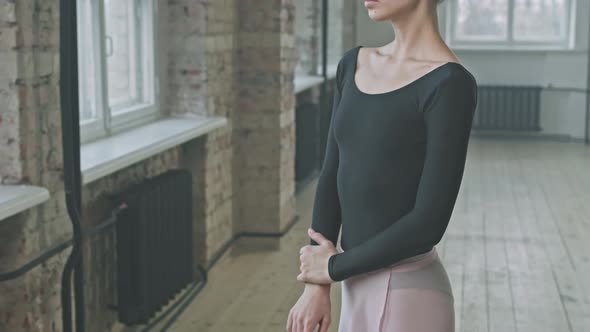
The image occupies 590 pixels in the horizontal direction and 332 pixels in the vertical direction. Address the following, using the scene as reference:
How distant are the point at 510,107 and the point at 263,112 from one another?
21.2ft

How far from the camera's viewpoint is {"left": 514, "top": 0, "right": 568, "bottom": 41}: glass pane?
12.0 metres

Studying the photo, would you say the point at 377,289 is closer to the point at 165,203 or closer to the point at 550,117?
the point at 165,203

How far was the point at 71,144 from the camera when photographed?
122 inches

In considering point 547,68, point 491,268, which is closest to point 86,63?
point 491,268

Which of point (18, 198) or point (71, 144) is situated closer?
point (18, 198)

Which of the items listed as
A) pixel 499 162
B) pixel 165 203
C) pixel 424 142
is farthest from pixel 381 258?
pixel 499 162

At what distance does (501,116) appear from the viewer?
39.2 feet

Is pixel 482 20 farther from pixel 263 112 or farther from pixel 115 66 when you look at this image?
pixel 115 66

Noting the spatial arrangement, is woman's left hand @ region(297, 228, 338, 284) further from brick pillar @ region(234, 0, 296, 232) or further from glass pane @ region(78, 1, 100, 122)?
brick pillar @ region(234, 0, 296, 232)

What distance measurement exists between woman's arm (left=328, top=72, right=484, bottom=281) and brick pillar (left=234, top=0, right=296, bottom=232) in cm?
477

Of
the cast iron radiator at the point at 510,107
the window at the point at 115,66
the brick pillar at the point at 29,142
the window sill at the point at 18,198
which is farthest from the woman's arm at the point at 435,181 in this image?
the cast iron radiator at the point at 510,107

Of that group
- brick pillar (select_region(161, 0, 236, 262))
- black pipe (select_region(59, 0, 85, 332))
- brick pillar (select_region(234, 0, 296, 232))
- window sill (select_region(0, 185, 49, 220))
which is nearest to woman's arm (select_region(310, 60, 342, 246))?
window sill (select_region(0, 185, 49, 220))

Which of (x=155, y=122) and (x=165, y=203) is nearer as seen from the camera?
(x=165, y=203)

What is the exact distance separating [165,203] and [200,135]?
0.76m
